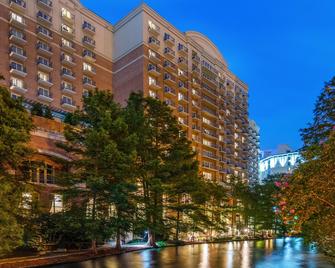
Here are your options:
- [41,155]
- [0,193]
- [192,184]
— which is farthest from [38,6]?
[0,193]

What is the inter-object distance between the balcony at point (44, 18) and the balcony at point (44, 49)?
3803mm

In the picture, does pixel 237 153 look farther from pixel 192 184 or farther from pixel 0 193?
pixel 0 193

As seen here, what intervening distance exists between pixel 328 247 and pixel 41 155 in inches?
1194

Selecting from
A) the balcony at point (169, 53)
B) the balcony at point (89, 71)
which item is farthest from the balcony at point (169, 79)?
the balcony at point (89, 71)

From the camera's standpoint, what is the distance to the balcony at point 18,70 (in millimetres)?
57381

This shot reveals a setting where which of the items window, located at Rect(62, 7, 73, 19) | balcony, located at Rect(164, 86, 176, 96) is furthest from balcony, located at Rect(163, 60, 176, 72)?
window, located at Rect(62, 7, 73, 19)

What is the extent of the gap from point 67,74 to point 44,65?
4830 mm

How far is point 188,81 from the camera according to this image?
81.8 meters

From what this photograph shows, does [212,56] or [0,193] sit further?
[212,56]

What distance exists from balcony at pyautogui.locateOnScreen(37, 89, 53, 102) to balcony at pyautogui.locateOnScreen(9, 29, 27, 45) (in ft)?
26.8

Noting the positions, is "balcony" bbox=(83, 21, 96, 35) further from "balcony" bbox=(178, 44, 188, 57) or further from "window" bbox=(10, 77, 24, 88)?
"balcony" bbox=(178, 44, 188, 57)

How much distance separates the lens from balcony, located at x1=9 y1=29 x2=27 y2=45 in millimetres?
58062

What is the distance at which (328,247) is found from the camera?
1079 cm

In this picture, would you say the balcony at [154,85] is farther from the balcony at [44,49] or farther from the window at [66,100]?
the balcony at [44,49]
